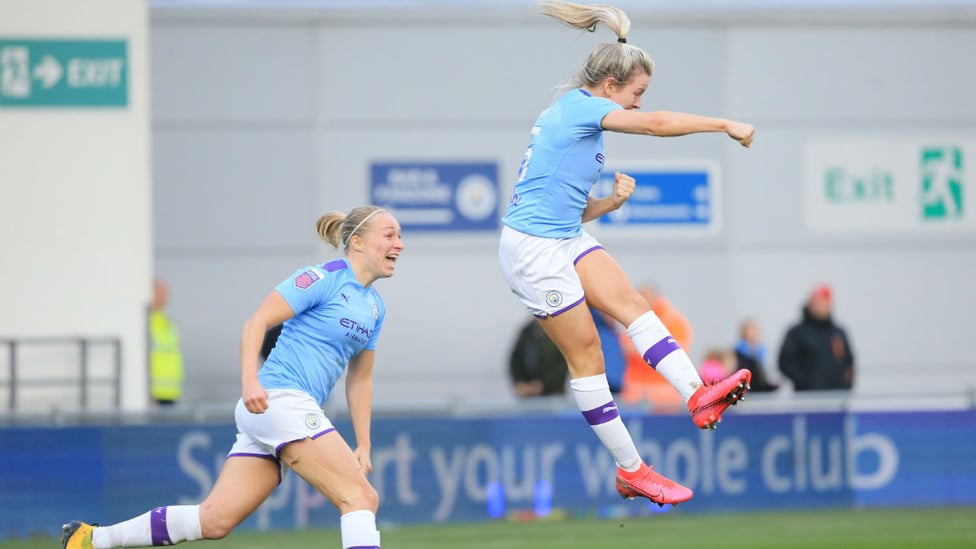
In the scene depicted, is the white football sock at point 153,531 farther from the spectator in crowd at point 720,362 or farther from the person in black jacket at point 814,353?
the person in black jacket at point 814,353

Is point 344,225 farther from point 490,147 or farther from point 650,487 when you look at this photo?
point 490,147

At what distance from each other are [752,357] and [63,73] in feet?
22.6

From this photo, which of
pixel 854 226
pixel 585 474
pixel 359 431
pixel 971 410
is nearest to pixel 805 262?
pixel 854 226

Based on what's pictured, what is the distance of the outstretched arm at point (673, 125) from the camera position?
7254mm

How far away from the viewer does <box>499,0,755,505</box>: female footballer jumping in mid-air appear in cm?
798

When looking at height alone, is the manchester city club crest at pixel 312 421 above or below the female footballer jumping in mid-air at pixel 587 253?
below

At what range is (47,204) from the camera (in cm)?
1594

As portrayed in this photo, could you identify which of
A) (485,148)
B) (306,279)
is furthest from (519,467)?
(306,279)

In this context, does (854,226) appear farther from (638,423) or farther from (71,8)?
(71,8)

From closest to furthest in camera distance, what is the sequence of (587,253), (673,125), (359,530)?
(673,125) < (359,530) < (587,253)

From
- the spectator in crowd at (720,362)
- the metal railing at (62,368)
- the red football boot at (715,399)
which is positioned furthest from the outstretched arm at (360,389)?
the spectator in crowd at (720,362)

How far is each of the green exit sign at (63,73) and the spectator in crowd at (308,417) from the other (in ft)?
27.0

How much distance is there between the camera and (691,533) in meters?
13.4

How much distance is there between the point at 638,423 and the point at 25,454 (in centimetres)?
493
